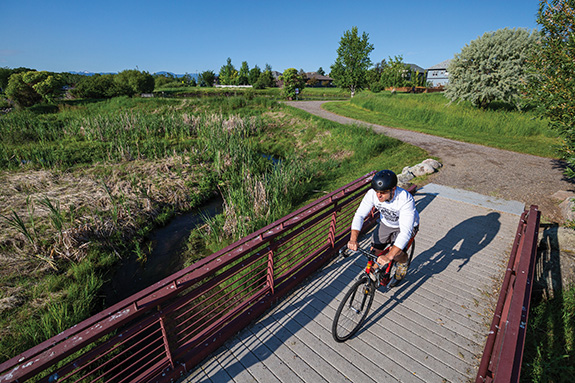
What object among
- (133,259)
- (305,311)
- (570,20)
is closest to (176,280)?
(305,311)

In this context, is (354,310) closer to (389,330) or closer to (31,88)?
(389,330)

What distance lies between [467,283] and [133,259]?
8.45 metres

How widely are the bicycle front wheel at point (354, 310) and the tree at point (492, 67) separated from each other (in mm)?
20873

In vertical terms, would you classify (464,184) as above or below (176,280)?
below

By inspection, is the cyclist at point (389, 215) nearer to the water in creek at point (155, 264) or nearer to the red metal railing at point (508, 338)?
the red metal railing at point (508, 338)

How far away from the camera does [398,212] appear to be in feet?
12.4

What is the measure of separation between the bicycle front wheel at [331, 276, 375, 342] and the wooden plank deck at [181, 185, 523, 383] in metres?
0.13

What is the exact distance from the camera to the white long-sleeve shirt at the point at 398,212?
11.5 ft

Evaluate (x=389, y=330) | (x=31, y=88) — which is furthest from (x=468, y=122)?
(x=31, y=88)

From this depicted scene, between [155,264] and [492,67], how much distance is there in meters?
25.1

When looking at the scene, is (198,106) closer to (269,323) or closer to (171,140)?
(171,140)

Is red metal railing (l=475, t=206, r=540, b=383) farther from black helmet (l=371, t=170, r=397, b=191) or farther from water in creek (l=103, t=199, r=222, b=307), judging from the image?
water in creek (l=103, t=199, r=222, b=307)

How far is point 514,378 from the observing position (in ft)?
7.09

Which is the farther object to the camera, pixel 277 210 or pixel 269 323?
pixel 277 210
